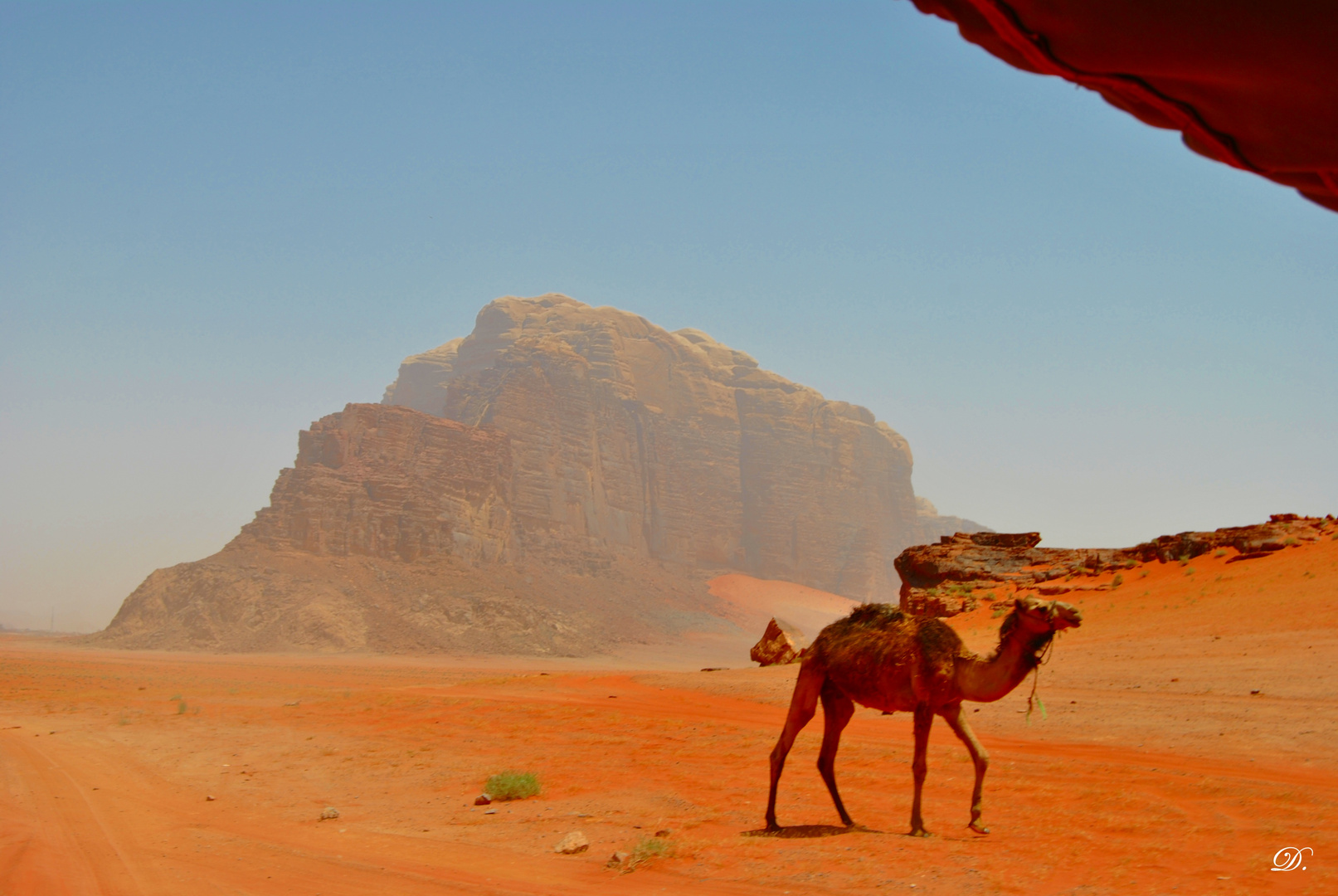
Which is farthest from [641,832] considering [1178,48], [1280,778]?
[1178,48]

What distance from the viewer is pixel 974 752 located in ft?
30.4

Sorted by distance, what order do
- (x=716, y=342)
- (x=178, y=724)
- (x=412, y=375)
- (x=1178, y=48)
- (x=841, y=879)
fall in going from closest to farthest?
(x=1178, y=48)
(x=841, y=879)
(x=178, y=724)
(x=412, y=375)
(x=716, y=342)

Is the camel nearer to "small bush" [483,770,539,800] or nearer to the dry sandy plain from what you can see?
the dry sandy plain

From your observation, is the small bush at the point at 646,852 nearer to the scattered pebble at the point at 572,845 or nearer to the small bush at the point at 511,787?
the scattered pebble at the point at 572,845

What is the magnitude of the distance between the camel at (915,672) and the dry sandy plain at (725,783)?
75 centimetres

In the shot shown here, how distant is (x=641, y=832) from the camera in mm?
10148

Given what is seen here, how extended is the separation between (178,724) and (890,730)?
52.3ft

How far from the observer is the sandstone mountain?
81688 millimetres

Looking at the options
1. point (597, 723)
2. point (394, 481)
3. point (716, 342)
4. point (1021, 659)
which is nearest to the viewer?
point (1021, 659)

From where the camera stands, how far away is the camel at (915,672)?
9.02 metres

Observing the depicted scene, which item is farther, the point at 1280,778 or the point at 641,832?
the point at 1280,778

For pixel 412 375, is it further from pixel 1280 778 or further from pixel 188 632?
pixel 1280 778

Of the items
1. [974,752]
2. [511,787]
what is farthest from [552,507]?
[974,752]

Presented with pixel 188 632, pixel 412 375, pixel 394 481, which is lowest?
pixel 188 632
